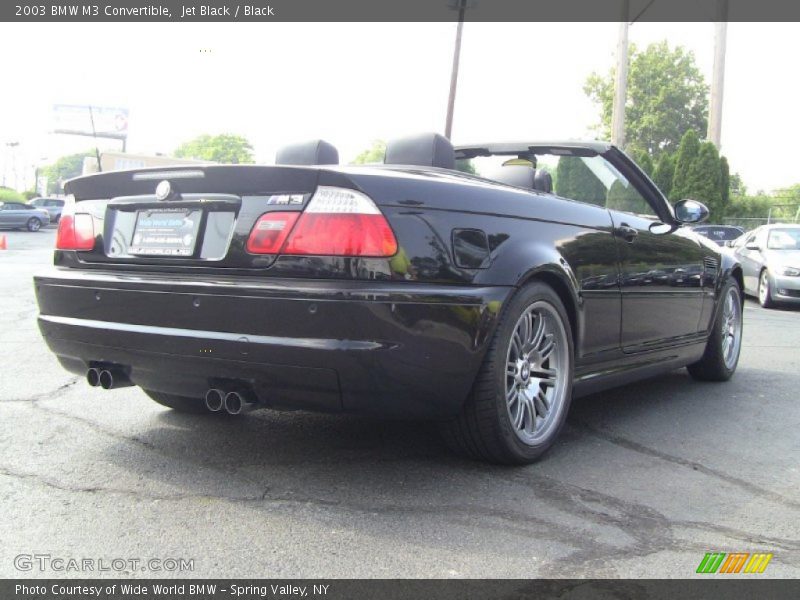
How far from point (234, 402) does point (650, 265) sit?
99.2 inches

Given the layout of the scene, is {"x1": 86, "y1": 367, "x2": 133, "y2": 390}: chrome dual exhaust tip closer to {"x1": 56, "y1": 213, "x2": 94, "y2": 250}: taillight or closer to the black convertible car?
the black convertible car

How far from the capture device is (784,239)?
13195mm

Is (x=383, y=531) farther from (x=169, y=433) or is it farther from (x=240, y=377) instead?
(x=169, y=433)

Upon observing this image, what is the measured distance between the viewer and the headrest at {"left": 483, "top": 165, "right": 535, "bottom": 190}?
3.99m

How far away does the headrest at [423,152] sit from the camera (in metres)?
3.94

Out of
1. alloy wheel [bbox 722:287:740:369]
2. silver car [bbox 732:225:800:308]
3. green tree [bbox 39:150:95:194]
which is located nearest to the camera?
alloy wheel [bbox 722:287:740:369]

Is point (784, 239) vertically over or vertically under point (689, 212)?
under

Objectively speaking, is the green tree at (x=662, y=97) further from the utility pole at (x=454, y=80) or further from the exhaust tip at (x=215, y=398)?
the exhaust tip at (x=215, y=398)

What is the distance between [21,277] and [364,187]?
1225 centimetres

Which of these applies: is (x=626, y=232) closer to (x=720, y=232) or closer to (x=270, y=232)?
(x=270, y=232)

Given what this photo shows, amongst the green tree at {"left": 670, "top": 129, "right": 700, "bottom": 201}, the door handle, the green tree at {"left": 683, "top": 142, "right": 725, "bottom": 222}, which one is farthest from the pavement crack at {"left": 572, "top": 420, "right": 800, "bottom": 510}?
the green tree at {"left": 670, "top": 129, "right": 700, "bottom": 201}

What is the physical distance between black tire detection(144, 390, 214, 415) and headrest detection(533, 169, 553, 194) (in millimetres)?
1984

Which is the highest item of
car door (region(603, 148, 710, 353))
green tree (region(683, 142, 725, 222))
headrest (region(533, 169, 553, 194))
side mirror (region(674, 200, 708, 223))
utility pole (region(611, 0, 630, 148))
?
utility pole (region(611, 0, 630, 148))

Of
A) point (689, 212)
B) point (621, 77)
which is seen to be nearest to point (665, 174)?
point (621, 77)
